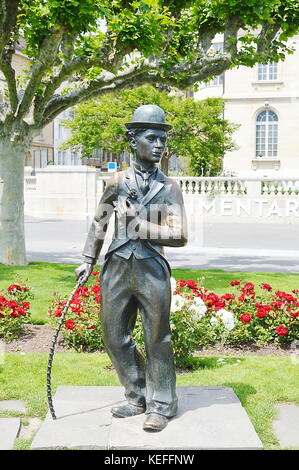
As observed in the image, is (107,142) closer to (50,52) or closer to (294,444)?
(50,52)

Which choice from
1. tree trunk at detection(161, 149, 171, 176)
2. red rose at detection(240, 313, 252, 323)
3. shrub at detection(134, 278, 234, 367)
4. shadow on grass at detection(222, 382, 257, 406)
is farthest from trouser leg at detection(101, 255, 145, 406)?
tree trunk at detection(161, 149, 171, 176)

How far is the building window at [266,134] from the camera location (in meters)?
36.3

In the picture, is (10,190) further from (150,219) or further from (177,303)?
(150,219)

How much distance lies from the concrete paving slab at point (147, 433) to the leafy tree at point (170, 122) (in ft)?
84.7

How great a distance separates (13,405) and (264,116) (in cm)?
3330

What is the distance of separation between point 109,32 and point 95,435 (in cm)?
883

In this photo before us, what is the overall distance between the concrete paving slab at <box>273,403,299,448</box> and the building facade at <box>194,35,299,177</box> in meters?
31.0

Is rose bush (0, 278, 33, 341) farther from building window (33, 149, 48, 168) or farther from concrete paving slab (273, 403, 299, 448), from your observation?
building window (33, 149, 48, 168)

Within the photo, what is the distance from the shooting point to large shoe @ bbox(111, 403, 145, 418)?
4605 millimetres

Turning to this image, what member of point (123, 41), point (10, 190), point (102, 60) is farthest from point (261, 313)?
point (10, 190)

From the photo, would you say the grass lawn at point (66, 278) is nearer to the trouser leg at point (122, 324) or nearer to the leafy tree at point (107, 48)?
the leafy tree at point (107, 48)

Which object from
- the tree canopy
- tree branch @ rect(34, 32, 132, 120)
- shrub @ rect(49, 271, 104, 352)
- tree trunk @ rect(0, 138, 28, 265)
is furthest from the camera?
tree trunk @ rect(0, 138, 28, 265)

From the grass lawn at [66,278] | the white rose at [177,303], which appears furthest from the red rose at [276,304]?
the grass lawn at [66,278]

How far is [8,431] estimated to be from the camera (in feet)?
15.6
